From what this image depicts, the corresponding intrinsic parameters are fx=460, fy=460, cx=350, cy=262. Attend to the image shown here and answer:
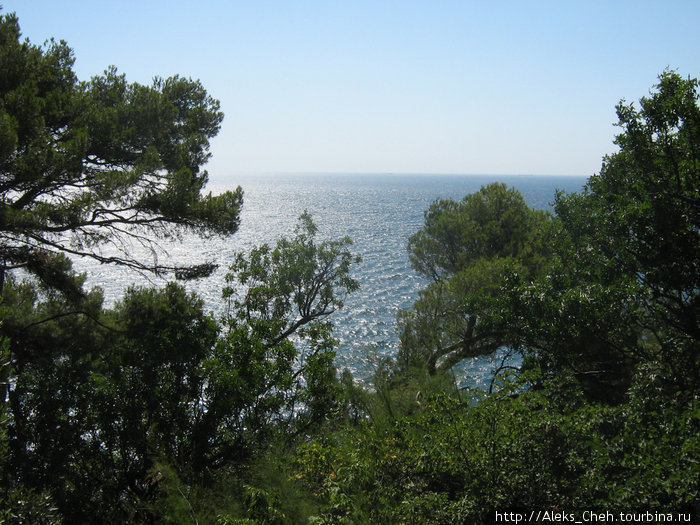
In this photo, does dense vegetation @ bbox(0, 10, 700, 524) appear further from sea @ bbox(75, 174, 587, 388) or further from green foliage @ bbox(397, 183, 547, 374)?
green foliage @ bbox(397, 183, 547, 374)

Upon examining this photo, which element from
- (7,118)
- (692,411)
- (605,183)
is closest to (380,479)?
(692,411)

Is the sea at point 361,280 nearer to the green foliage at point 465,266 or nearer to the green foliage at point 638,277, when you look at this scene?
the green foliage at point 465,266

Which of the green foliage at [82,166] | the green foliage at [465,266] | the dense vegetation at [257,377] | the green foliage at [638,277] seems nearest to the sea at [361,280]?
the green foliage at [82,166]

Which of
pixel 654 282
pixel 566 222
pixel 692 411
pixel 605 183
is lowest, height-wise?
pixel 692 411

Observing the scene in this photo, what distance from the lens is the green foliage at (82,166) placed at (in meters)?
7.71

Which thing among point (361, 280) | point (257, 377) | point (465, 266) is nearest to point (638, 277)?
point (257, 377)

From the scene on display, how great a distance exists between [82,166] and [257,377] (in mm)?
5154

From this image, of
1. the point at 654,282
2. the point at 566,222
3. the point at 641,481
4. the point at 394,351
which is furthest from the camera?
the point at 394,351

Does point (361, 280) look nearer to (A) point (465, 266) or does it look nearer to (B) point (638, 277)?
(A) point (465, 266)

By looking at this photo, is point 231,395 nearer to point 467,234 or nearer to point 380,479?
point 380,479

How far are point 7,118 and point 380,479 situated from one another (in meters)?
7.82

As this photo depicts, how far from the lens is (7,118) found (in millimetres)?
7059

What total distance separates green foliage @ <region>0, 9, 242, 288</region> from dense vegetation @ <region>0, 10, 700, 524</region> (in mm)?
43

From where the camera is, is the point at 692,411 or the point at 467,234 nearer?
the point at 692,411
